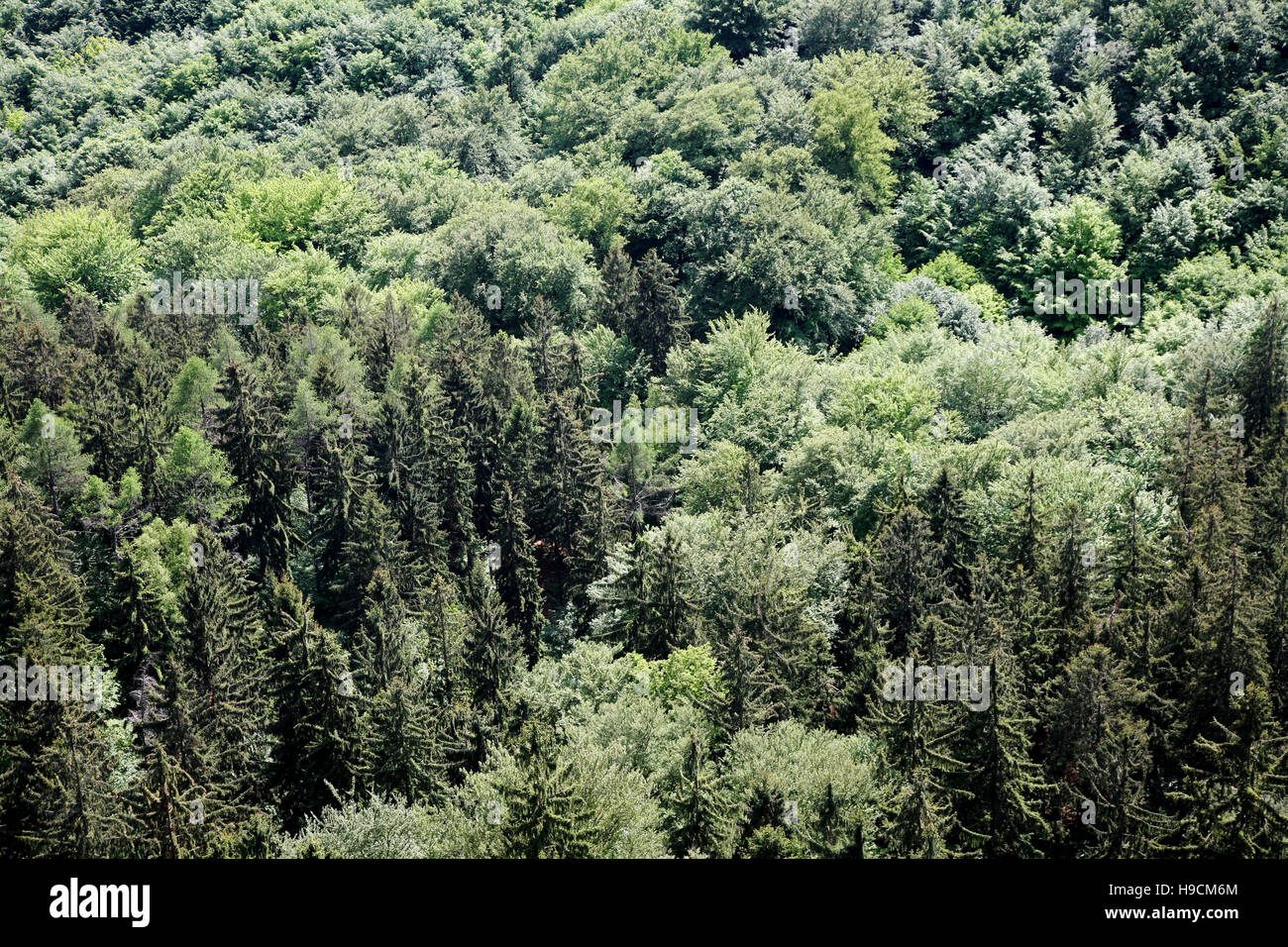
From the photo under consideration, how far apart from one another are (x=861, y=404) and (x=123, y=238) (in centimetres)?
6922

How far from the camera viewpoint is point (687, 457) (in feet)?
246

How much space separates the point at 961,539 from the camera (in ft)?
196

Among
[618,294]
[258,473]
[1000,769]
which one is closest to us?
[1000,769]

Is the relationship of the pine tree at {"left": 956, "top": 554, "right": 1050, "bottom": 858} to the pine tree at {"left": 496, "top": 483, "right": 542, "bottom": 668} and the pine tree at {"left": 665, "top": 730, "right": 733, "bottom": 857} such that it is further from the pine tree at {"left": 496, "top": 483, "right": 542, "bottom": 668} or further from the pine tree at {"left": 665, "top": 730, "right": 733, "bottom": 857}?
the pine tree at {"left": 496, "top": 483, "right": 542, "bottom": 668}

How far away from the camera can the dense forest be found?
4547 cm

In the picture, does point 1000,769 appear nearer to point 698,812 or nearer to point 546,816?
point 698,812

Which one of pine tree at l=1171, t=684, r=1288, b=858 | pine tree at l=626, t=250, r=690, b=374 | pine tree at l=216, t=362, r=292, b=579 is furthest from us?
pine tree at l=626, t=250, r=690, b=374

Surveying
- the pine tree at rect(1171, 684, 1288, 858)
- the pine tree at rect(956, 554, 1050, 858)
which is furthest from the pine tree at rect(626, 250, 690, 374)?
the pine tree at rect(1171, 684, 1288, 858)

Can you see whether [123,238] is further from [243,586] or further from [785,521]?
[785,521]

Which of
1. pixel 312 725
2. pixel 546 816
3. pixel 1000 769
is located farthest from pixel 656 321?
pixel 546 816

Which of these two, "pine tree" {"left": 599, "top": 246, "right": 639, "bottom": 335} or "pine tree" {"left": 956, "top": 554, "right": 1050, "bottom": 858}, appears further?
"pine tree" {"left": 599, "top": 246, "right": 639, "bottom": 335}

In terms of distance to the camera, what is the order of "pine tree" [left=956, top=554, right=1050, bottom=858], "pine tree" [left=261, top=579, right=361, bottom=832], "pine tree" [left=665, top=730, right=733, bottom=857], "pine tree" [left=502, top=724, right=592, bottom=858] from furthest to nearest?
"pine tree" [left=261, top=579, right=361, bottom=832] < "pine tree" [left=956, top=554, right=1050, bottom=858] < "pine tree" [left=665, top=730, right=733, bottom=857] < "pine tree" [left=502, top=724, right=592, bottom=858]

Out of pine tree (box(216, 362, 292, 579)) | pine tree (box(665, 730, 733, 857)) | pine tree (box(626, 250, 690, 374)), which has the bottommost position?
pine tree (box(665, 730, 733, 857))

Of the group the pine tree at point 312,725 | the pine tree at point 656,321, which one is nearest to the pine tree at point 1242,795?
the pine tree at point 312,725
